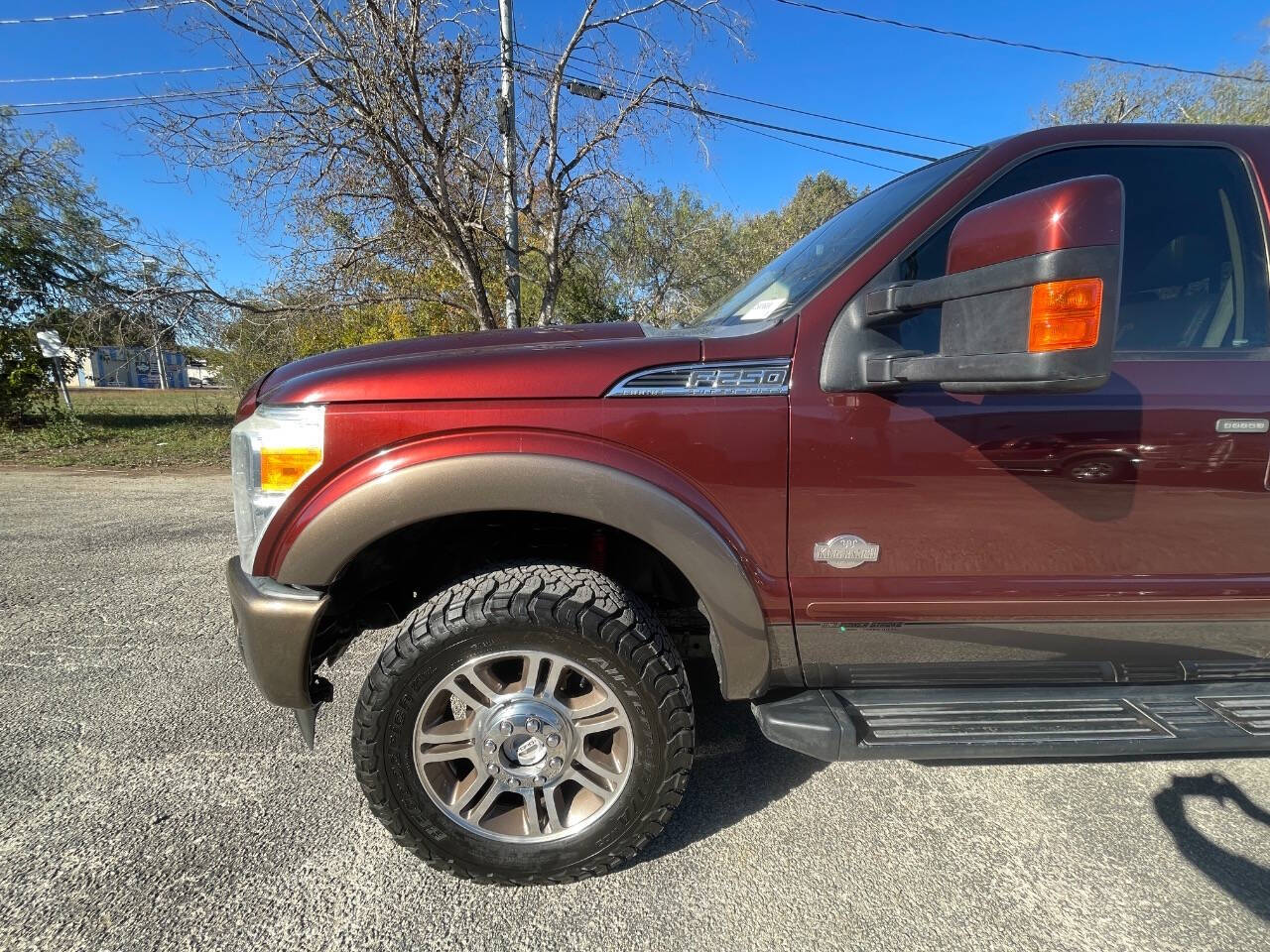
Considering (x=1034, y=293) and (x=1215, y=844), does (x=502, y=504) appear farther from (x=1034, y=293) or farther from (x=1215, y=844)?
(x=1215, y=844)

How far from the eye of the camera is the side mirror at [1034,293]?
3.67 feet

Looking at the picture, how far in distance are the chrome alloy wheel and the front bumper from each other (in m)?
0.36

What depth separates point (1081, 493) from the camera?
1.59m

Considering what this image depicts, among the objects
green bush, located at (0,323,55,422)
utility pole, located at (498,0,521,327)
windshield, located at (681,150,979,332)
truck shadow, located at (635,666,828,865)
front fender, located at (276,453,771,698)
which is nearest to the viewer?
front fender, located at (276,453,771,698)

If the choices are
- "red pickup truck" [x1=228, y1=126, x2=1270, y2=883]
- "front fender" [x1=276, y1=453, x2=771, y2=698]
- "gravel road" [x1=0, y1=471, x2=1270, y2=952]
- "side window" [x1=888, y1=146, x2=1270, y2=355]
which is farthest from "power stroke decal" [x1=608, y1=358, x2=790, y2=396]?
"gravel road" [x1=0, y1=471, x2=1270, y2=952]

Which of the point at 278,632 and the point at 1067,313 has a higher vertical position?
the point at 1067,313

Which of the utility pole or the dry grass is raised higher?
the utility pole

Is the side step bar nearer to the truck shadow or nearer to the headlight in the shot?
Answer: the truck shadow

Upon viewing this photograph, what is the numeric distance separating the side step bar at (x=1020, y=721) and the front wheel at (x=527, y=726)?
36 cm

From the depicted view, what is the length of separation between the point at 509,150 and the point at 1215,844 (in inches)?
363

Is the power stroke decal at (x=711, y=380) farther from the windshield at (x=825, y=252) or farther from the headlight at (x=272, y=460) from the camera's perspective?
the headlight at (x=272, y=460)

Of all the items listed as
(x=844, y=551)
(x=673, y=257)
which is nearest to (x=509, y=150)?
(x=673, y=257)

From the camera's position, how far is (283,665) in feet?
5.38

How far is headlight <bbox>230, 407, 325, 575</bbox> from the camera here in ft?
5.22
